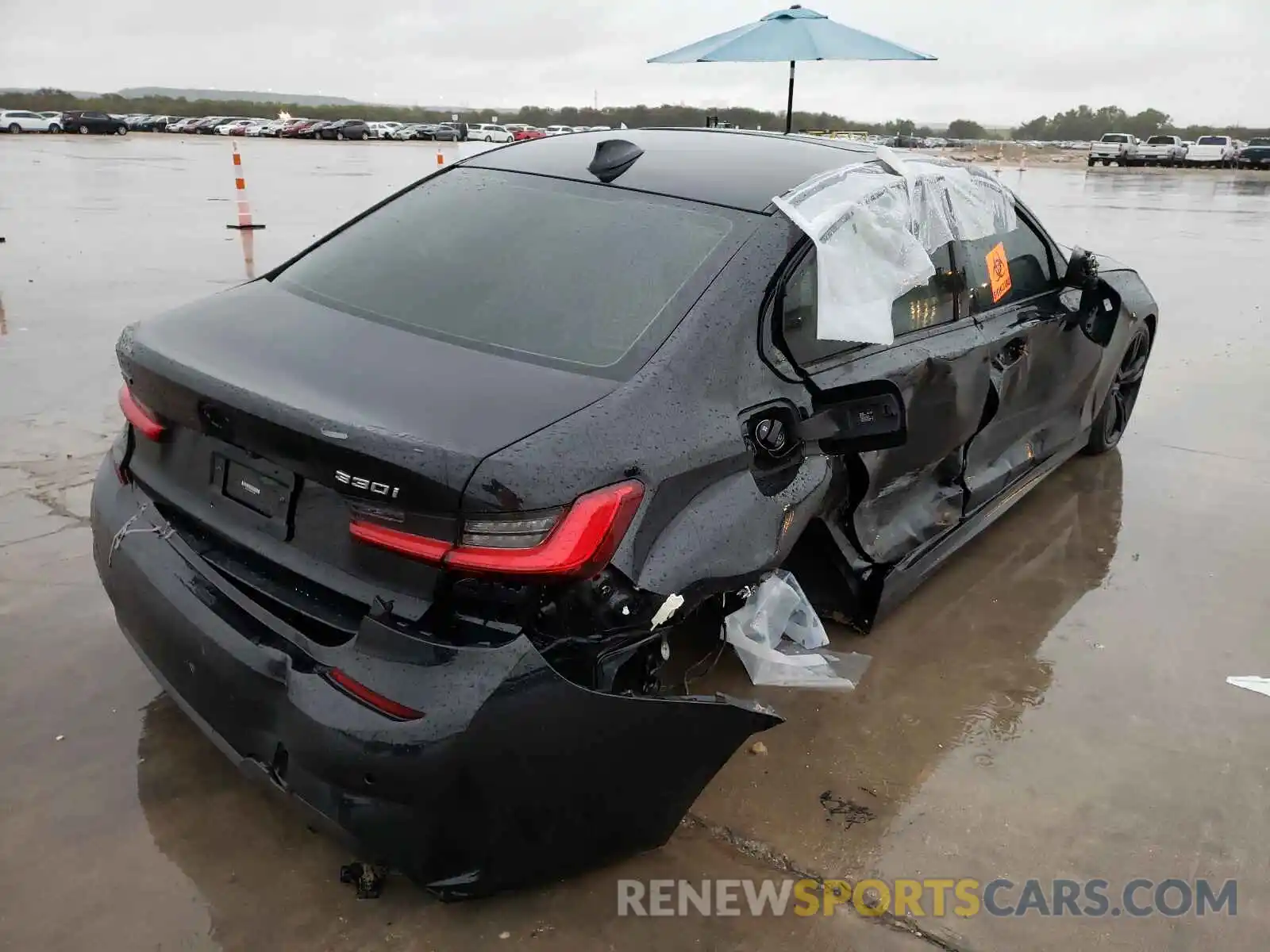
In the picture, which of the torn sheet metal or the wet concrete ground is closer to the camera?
the wet concrete ground

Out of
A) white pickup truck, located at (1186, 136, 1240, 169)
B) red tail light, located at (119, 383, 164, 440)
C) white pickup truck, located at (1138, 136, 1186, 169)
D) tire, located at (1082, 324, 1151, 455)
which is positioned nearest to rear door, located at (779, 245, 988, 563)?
red tail light, located at (119, 383, 164, 440)

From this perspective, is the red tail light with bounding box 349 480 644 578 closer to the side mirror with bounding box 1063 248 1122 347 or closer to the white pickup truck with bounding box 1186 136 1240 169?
the side mirror with bounding box 1063 248 1122 347

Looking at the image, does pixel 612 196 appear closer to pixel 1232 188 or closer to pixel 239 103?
pixel 1232 188

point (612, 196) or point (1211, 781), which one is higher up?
point (612, 196)

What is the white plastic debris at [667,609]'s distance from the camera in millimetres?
2027

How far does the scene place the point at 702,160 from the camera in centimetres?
292

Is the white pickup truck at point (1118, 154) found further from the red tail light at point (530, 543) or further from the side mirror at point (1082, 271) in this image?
the red tail light at point (530, 543)

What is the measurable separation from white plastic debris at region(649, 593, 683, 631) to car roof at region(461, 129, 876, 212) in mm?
1118

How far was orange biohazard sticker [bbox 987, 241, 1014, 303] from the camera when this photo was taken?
3.60 m

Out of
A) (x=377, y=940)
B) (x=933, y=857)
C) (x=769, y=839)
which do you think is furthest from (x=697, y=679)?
(x=377, y=940)

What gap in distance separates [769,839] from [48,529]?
3.04m

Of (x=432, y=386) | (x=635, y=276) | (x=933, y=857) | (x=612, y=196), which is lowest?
(x=933, y=857)

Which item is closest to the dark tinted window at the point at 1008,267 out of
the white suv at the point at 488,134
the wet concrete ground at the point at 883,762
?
the wet concrete ground at the point at 883,762

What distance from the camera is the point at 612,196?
273 centimetres
